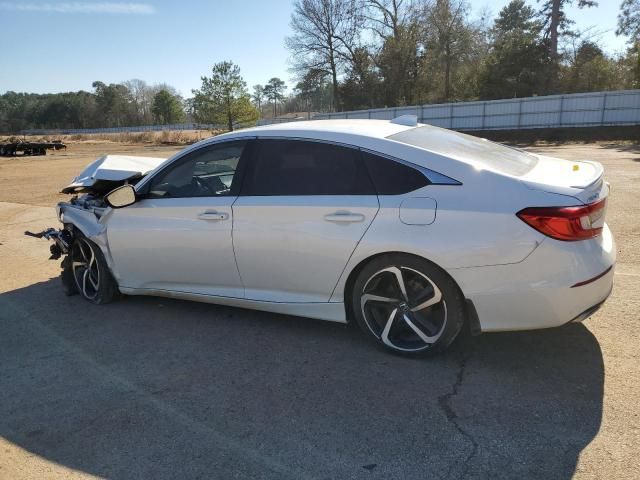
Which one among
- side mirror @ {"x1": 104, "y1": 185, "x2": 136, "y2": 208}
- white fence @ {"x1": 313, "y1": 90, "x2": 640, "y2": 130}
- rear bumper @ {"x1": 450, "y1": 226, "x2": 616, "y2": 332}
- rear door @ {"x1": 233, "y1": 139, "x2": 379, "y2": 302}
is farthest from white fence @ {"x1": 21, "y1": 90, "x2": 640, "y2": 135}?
rear bumper @ {"x1": 450, "y1": 226, "x2": 616, "y2": 332}

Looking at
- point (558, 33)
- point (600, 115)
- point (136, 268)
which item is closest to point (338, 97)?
→ point (558, 33)

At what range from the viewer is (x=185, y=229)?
4320 millimetres

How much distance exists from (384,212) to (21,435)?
257 cm

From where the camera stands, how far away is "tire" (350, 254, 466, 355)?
11.0ft

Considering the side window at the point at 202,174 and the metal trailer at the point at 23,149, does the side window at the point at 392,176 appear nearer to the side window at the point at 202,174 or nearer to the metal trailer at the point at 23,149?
the side window at the point at 202,174

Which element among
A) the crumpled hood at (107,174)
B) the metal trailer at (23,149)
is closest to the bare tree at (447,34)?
the metal trailer at (23,149)

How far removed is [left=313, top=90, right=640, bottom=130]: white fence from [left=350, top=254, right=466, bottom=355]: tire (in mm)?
29128

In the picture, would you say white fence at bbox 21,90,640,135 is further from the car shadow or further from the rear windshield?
the car shadow

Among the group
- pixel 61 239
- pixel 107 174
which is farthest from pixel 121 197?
pixel 61 239

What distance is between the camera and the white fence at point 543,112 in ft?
90.8

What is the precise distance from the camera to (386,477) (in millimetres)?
2508

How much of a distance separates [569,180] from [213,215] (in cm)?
258

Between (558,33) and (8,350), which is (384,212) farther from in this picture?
(558,33)

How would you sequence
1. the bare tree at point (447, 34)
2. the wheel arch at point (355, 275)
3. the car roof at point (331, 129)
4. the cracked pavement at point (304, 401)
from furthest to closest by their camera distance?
the bare tree at point (447, 34) < the car roof at point (331, 129) < the wheel arch at point (355, 275) < the cracked pavement at point (304, 401)
